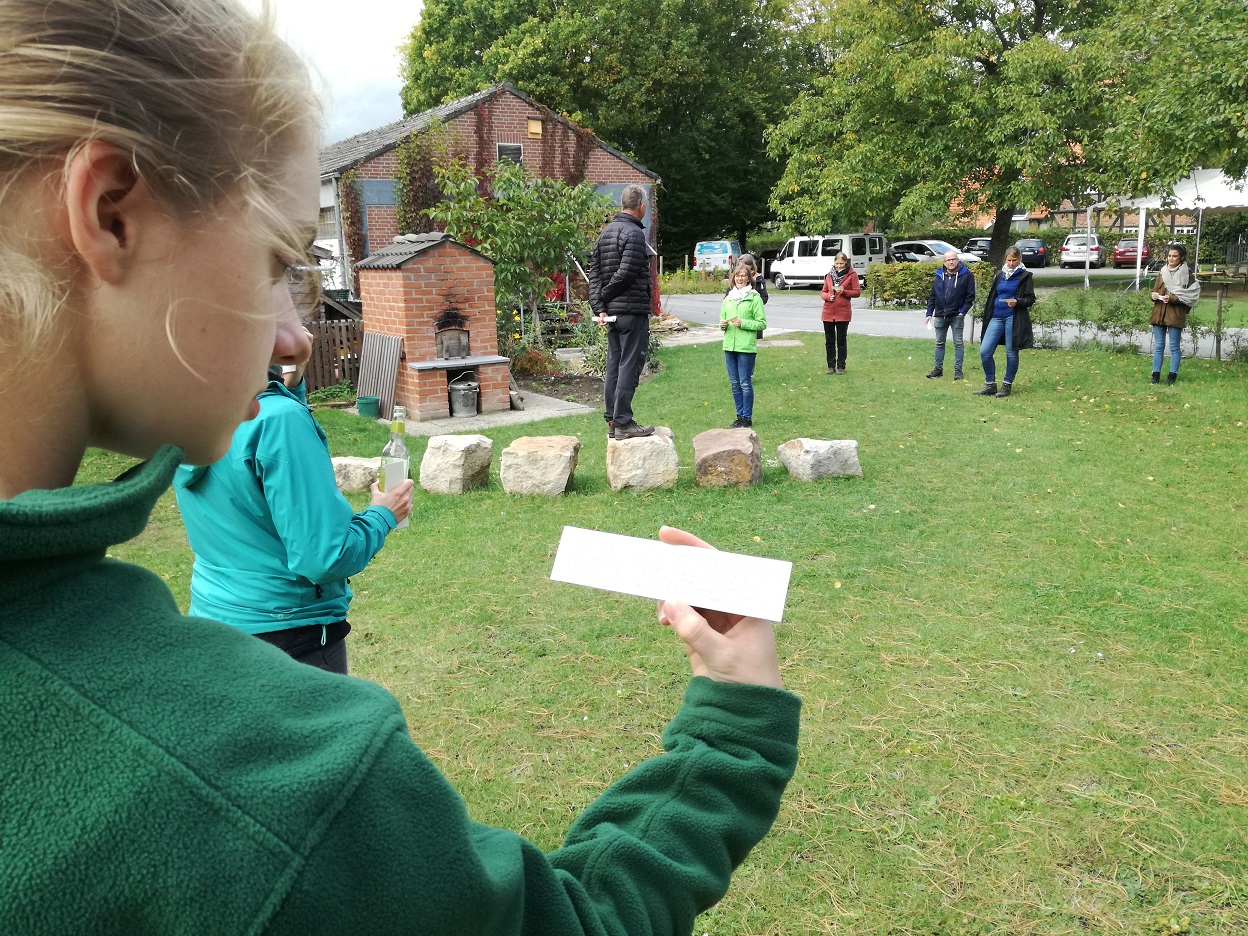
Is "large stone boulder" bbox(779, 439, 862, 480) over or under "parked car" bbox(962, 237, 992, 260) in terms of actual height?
under

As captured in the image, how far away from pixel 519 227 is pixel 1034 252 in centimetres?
3418

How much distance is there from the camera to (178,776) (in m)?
0.57

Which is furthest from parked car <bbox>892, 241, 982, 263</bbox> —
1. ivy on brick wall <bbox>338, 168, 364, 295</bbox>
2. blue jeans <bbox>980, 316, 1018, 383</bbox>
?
blue jeans <bbox>980, 316, 1018, 383</bbox>

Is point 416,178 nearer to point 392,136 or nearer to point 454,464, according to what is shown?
point 392,136

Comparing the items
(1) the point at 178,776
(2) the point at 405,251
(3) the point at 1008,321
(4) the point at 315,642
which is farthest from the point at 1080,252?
(1) the point at 178,776

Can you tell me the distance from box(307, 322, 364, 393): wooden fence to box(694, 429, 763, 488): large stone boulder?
21.9 feet

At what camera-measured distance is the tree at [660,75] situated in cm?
3734

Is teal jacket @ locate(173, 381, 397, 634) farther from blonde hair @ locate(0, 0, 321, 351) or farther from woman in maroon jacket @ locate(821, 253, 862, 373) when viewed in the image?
woman in maroon jacket @ locate(821, 253, 862, 373)

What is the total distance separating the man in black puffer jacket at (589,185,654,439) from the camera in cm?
939

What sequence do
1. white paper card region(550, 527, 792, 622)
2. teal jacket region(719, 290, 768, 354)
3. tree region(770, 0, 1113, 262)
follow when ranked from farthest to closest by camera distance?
1. tree region(770, 0, 1113, 262)
2. teal jacket region(719, 290, 768, 354)
3. white paper card region(550, 527, 792, 622)

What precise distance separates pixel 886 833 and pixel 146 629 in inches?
135

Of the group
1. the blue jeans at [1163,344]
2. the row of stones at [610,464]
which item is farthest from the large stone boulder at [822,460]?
the blue jeans at [1163,344]

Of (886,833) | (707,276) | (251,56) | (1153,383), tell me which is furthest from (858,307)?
(251,56)

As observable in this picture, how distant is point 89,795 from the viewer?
22.1 inches
